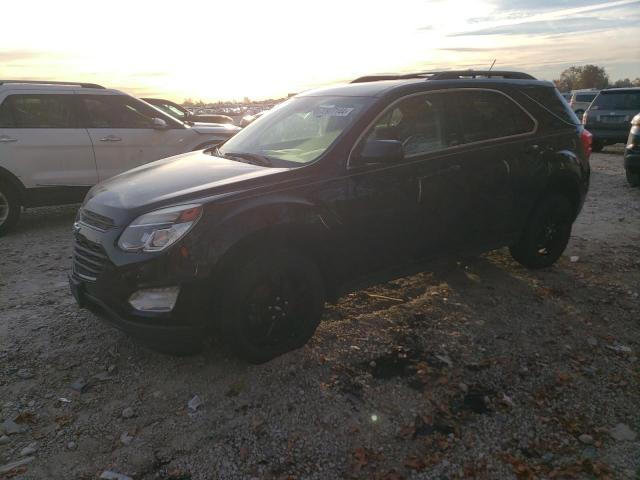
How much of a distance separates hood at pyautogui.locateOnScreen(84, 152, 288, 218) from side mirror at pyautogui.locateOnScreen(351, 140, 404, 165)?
0.56 metres

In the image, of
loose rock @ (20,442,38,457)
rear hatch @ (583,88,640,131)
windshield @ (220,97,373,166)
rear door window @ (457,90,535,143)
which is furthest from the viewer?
rear hatch @ (583,88,640,131)

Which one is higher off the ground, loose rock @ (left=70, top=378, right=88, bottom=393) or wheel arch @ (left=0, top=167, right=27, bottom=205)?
wheel arch @ (left=0, top=167, right=27, bottom=205)

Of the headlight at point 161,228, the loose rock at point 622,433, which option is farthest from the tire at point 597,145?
the headlight at point 161,228

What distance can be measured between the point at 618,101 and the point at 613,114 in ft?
1.65

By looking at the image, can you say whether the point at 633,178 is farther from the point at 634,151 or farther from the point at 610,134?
the point at 610,134

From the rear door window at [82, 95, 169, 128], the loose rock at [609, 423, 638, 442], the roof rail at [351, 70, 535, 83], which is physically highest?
the roof rail at [351, 70, 535, 83]

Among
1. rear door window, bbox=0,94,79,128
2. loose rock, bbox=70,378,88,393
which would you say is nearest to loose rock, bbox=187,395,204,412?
loose rock, bbox=70,378,88,393

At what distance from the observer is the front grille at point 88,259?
3.23 m

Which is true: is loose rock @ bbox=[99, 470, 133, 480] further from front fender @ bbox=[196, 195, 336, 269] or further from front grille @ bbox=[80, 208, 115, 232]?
front grille @ bbox=[80, 208, 115, 232]

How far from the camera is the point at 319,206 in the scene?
3445mm

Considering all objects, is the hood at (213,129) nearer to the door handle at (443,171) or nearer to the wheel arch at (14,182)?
the wheel arch at (14,182)

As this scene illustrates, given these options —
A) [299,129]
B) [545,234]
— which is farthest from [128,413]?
[545,234]

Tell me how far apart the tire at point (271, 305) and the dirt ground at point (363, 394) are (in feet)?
0.57

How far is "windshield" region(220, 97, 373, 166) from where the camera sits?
3762 mm
